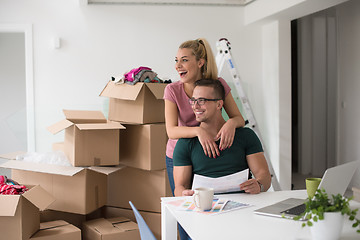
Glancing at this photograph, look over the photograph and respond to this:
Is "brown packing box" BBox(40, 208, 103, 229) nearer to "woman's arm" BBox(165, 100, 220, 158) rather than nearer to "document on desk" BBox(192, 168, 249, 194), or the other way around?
"woman's arm" BBox(165, 100, 220, 158)

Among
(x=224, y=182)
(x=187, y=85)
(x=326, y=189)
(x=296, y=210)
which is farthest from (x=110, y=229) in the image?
(x=326, y=189)

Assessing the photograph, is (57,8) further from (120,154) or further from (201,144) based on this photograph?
(201,144)

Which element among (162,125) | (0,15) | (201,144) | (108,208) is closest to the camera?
(201,144)

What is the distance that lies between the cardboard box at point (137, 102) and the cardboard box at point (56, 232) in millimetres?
867

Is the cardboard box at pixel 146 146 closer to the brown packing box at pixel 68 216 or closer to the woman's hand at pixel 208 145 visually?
the brown packing box at pixel 68 216

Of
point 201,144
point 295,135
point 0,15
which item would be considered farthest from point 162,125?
point 295,135

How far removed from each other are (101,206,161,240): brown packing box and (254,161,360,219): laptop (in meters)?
1.77

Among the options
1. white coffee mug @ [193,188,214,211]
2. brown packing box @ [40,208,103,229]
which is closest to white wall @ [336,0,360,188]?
brown packing box @ [40,208,103,229]

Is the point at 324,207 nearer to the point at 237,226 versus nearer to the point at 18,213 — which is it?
the point at 237,226

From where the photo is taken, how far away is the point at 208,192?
1.64 metres

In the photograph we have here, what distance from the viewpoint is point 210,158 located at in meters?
2.04

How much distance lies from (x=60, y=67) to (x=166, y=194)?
2032 millimetres

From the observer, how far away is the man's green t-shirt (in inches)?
80.2

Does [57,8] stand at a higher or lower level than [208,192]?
higher
